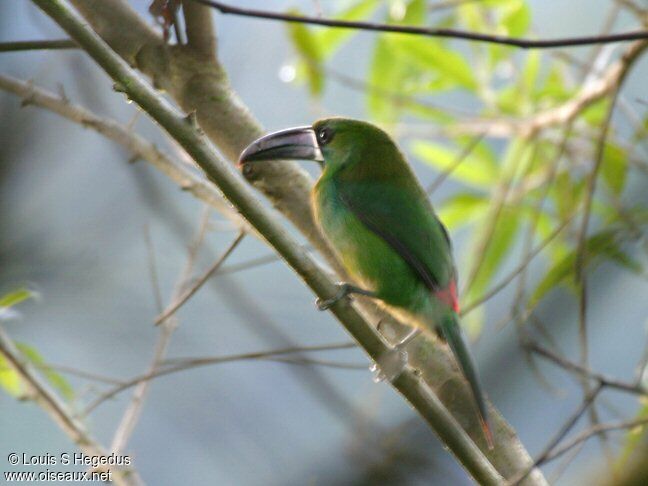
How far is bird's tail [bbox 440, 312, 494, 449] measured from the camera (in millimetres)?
2066

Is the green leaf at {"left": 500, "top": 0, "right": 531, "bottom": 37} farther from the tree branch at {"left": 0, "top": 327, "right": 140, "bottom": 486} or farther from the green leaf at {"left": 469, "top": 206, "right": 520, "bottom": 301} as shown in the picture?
the tree branch at {"left": 0, "top": 327, "right": 140, "bottom": 486}

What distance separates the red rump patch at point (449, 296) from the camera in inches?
103

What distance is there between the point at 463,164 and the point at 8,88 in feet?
8.35

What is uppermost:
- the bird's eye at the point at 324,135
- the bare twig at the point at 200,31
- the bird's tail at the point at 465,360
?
the bird's eye at the point at 324,135

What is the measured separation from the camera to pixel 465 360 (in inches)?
91.7

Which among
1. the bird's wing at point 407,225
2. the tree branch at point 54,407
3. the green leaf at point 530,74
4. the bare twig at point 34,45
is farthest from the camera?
the green leaf at point 530,74

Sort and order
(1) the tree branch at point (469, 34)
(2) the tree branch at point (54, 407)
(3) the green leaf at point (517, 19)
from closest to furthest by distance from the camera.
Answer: (1) the tree branch at point (469, 34), (2) the tree branch at point (54, 407), (3) the green leaf at point (517, 19)

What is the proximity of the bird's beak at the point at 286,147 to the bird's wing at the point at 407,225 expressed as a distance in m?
0.18

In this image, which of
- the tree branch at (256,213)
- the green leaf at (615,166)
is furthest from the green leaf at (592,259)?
the tree branch at (256,213)

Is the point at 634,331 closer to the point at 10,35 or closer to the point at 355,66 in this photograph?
the point at 355,66

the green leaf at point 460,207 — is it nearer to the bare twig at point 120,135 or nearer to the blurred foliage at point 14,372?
the bare twig at point 120,135

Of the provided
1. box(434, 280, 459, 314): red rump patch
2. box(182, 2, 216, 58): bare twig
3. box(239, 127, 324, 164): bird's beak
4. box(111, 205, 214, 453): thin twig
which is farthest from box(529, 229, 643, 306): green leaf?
box(182, 2, 216, 58): bare twig

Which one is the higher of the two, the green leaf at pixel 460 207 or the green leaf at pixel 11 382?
the green leaf at pixel 460 207

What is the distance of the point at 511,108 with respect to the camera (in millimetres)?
4023
